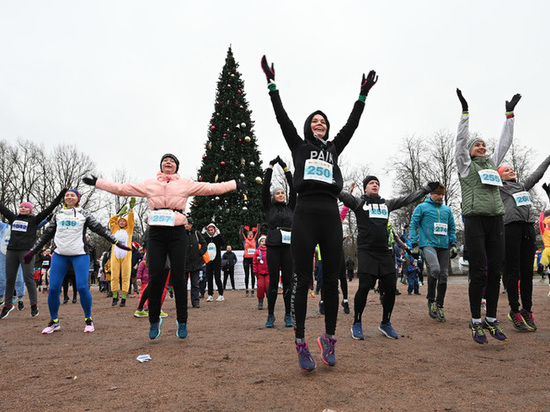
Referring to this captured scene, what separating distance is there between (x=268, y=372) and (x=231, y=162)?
18650mm

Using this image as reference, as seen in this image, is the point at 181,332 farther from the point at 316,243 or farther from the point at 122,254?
the point at 122,254

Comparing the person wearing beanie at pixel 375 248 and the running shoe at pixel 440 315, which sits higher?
the person wearing beanie at pixel 375 248

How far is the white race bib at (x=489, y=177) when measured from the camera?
15.0ft

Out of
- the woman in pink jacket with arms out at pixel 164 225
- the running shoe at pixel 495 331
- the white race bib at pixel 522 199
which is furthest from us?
the white race bib at pixel 522 199

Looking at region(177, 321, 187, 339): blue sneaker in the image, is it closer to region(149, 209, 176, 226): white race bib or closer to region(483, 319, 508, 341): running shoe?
A: region(149, 209, 176, 226): white race bib

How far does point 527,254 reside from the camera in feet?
17.7

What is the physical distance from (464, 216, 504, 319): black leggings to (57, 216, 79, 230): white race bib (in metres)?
5.30

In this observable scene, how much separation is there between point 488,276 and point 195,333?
12.1 feet

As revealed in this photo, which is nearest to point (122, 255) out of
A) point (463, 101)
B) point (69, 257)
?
point (69, 257)

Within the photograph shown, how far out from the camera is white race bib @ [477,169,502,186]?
181 inches

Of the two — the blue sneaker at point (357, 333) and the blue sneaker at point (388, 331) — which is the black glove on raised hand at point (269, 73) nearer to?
the blue sneaker at point (357, 333)

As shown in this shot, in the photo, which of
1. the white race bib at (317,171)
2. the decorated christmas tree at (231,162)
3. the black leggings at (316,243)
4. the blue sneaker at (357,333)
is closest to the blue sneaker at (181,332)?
the black leggings at (316,243)

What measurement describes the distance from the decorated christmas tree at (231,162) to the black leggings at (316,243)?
1652cm

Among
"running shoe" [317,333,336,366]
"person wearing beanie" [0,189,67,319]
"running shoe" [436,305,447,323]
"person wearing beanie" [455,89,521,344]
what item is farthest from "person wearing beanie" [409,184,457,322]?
"person wearing beanie" [0,189,67,319]
